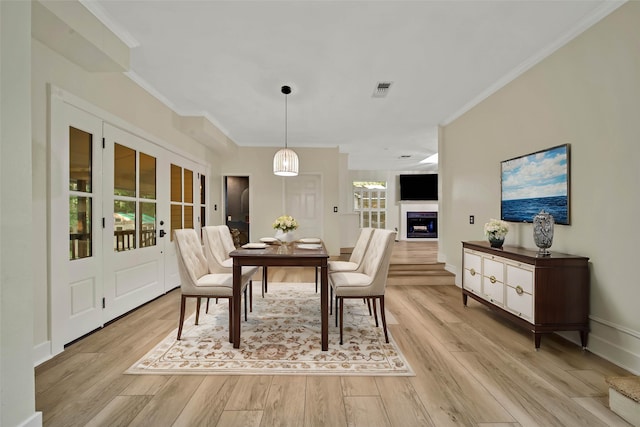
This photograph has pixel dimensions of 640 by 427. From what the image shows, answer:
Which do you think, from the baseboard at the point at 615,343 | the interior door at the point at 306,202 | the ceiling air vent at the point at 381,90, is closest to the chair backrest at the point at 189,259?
the ceiling air vent at the point at 381,90

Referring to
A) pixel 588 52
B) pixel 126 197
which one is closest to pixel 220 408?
pixel 126 197

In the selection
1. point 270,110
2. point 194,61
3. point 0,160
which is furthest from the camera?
point 270,110

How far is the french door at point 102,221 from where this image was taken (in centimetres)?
241

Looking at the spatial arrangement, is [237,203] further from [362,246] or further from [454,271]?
[454,271]

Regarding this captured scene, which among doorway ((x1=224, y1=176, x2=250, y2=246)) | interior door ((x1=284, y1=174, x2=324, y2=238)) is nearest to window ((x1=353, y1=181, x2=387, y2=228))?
doorway ((x1=224, y1=176, x2=250, y2=246))

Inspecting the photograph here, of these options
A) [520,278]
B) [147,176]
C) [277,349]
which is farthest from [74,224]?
[520,278]

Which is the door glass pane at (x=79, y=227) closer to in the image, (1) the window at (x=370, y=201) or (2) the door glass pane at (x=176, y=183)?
(2) the door glass pane at (x=176, y=183)

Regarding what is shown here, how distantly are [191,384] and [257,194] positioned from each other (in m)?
5.00

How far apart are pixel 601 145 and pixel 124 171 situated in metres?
4.42

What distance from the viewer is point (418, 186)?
1030cm

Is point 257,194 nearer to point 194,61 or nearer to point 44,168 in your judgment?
point 194,61

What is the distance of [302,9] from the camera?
2285mm

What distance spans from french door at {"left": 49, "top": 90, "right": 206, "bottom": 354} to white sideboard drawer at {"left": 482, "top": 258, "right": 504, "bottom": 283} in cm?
383

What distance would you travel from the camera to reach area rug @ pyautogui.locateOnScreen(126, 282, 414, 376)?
2127mm
